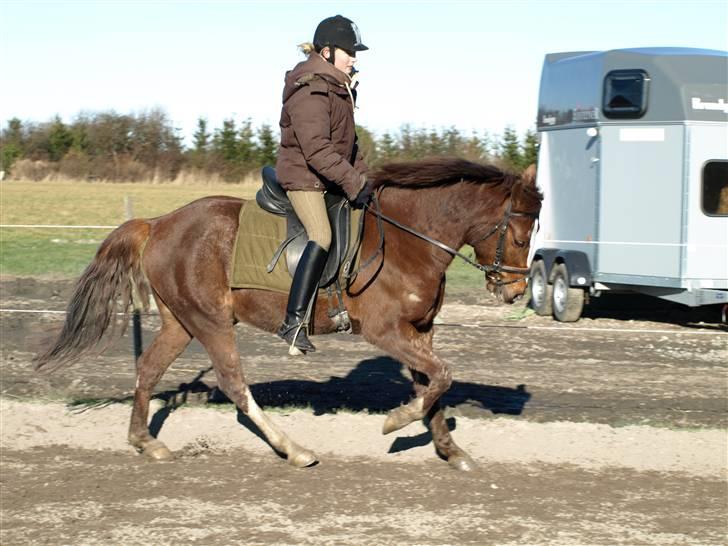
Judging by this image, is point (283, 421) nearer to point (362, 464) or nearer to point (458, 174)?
Answer: point (362, 464)

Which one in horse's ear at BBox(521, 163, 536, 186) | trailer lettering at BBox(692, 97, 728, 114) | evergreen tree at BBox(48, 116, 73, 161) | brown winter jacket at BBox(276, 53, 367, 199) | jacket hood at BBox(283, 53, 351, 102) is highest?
evergreen tree at BBox(48, 116, 73, 161)

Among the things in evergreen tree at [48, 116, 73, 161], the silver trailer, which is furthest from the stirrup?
evergreen tree at [48, 116, 73, 161]

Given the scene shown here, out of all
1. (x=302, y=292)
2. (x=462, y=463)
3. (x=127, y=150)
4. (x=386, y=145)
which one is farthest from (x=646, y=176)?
(x=127, y=150)

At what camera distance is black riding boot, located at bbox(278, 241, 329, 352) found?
21.0 feet

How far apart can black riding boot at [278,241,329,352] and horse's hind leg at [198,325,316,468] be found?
50 cm

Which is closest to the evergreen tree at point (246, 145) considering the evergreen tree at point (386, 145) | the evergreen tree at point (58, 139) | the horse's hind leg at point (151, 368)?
the evergreen tree at point (58, 139)

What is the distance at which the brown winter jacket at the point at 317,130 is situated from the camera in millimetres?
6234

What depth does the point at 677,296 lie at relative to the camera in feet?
42.5

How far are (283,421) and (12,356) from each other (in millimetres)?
4400

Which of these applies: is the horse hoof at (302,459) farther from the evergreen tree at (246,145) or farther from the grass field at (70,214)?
the evergreen tree at (246,145)

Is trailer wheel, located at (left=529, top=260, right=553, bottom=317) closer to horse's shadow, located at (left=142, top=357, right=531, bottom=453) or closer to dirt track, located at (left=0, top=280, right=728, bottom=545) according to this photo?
dirt track, located at (left=0, top=280, right=728, bottom=545)

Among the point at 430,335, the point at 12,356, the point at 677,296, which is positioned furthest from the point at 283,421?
the point at 677,296

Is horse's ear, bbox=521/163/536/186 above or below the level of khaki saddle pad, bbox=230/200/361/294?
above

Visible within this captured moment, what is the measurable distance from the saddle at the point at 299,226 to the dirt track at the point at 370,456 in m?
1.38
